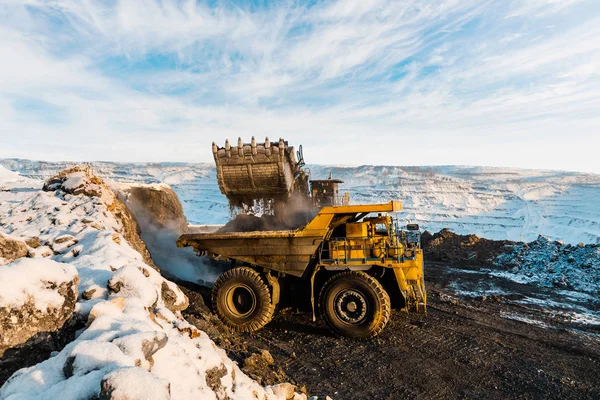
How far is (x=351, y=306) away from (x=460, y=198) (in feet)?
116

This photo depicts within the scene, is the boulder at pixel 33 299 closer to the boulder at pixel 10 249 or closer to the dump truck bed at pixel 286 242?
the boulder at pixel 10 249

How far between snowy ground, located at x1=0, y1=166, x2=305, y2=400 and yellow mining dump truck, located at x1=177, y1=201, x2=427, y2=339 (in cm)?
187

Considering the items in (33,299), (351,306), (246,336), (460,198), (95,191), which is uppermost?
(95,191)

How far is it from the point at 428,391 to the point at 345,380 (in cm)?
106

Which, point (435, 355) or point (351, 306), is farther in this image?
point (351, 306)

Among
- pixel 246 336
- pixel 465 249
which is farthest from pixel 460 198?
pixel 246 336

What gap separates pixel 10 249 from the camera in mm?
4375

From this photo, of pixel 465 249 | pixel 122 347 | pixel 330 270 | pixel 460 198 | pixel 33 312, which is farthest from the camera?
pixel 460 198

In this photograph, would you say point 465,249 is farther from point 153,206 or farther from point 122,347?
point 122,347

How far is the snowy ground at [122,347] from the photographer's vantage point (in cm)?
226

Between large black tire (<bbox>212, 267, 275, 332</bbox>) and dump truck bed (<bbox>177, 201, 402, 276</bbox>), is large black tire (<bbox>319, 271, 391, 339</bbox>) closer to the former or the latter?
dump truck bed (<bbox>177, 201, 402, 276</bbox>)

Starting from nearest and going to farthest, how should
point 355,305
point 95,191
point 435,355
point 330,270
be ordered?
1. point 435,355
2. point 355,305
3. point 330,270
4. point 95,191

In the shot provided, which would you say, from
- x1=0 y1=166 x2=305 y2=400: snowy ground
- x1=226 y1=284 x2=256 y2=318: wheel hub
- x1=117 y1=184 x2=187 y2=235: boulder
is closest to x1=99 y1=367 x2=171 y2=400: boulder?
x1=0 y1=166 x2=305 y2=400: snowy ground

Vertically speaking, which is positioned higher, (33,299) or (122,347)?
(33,299)
